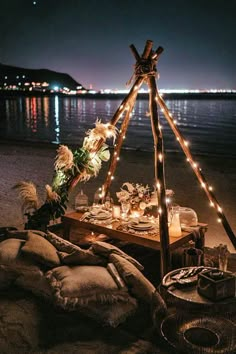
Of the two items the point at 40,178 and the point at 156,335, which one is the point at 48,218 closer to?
the point at 156,335

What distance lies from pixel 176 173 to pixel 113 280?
8734 millimetres

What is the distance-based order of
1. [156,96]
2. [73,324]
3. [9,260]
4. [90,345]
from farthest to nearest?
1. [156,96]
2. [9,260]
3. [73,324]
4. [90,345]

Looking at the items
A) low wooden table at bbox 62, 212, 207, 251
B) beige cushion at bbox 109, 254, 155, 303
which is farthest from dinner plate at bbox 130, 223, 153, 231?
beige cushion at bbox 109, 254, 155, 303

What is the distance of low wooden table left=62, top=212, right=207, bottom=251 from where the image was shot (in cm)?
506

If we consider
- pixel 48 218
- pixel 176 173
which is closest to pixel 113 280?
pixel 48 218

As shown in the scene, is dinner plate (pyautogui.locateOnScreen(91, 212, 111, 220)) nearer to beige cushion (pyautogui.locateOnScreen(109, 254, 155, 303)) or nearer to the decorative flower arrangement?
the decorative flower arrangement

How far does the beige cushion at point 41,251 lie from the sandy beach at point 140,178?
2.57 meters

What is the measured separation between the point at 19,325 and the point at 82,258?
0.90 metres

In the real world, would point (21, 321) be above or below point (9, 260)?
below

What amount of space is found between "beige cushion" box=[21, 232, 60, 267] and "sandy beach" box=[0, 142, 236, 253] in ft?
8.42

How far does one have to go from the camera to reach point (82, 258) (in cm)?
450

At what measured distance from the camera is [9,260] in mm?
4570

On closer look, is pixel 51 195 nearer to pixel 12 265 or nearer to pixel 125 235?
pixel 125 235

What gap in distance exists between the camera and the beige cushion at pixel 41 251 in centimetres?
449
